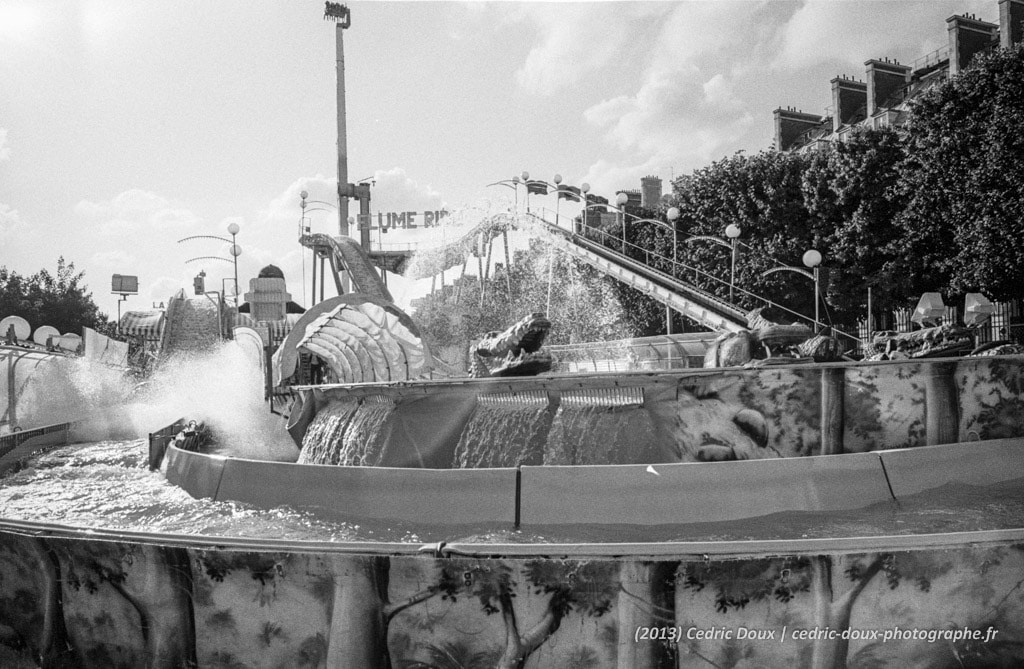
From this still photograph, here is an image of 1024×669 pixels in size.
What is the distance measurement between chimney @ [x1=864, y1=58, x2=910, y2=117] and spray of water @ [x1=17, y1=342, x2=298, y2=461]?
137 ft

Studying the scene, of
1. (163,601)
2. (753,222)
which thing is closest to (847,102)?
(753,222)

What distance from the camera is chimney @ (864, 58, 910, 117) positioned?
161 ft

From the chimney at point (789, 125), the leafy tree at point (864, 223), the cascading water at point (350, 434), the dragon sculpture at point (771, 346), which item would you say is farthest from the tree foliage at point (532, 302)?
the chimney at point (789, 125)

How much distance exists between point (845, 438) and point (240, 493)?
5.28m

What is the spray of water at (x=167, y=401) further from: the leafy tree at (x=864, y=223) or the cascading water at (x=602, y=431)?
the leafy tree at (x=864, y=223)

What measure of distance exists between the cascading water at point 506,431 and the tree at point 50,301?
57105 millimetres

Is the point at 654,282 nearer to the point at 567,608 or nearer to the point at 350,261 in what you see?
the point at 350,261

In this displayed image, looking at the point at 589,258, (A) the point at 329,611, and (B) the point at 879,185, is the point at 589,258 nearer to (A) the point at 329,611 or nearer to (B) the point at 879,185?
(B) the point at 879,185

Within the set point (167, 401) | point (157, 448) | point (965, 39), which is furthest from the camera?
point (965, 39)

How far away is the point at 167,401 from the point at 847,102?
155 feet

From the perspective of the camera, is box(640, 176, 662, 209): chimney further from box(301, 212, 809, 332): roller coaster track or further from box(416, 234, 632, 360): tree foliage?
box(416, 234, 632, 360): tree foliage

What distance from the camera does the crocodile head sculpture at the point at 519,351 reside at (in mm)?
8305

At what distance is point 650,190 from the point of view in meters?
59.6

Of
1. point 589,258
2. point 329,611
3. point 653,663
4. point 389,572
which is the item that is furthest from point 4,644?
point 589,258
